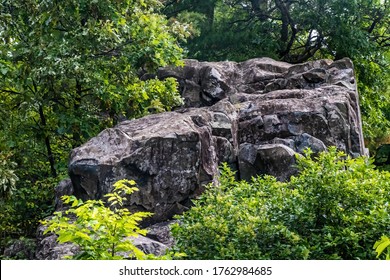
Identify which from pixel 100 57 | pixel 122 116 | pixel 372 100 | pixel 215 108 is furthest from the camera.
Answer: pixel 372 100

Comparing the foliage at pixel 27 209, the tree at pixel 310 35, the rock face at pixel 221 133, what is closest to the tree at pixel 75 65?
the foliage at pixel 27 209

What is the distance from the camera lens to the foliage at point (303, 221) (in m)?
5.36

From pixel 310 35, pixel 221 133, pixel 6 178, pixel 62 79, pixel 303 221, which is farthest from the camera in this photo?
pixel 310 35

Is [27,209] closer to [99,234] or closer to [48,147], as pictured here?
[48,147]

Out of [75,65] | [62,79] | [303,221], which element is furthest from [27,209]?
[303,221]

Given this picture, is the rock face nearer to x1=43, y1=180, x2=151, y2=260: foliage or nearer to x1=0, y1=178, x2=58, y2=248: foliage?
x1=0, y1=178, x2=58, y2=248: foliage

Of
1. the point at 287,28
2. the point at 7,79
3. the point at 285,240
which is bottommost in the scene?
the point at 285,240

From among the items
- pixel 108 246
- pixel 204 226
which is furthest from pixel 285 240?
pixel 108 246

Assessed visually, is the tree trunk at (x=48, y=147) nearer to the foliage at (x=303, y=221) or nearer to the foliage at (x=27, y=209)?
the foliage at (x=27, y=209)

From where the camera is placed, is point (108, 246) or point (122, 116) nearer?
point (108, 246)

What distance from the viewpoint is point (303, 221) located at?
569 cm

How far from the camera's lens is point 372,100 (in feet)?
56.0
